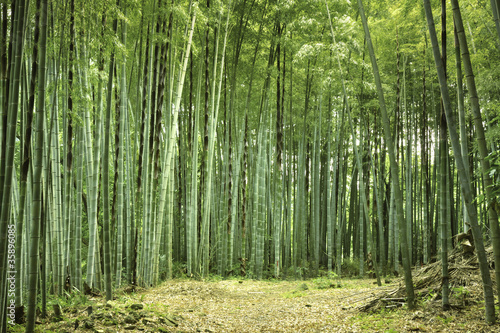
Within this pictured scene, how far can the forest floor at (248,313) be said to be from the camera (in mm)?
2461

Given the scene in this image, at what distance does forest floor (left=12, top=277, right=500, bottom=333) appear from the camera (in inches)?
96.9

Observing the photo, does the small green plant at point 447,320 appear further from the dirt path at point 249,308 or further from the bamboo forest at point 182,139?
the dirt path at point 249,308

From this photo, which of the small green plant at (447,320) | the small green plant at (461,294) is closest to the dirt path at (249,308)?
the small green plant at (447,320)

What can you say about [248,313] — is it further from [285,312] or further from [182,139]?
[182,139]

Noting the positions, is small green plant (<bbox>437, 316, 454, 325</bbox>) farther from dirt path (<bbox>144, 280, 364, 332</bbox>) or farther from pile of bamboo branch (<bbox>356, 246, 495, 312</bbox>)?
dirt path (<bbox>144, 280, 364, 332</bbox>)

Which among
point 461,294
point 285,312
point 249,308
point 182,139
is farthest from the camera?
point 182,139

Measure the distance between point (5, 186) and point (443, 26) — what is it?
2.84 meters

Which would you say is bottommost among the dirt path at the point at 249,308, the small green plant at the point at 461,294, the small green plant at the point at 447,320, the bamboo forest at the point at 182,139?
the dirt path at the point at 249,308

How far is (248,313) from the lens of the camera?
12.4 ft

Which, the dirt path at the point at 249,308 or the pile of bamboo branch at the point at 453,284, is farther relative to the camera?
the dirt path at the point at 249,308

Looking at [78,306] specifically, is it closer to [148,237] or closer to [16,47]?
[148,237]

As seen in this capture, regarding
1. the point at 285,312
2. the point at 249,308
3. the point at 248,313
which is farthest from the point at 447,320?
the point at 249,308

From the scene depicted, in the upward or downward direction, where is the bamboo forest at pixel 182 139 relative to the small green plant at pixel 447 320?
upward

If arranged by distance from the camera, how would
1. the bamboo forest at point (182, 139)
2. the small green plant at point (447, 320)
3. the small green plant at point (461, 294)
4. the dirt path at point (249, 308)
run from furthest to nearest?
the dirt path at point (249, 308)
the small green plant at point (461, 294)
the small green plant at point (447, 320)
the bamboo forest at point (182, 139)
